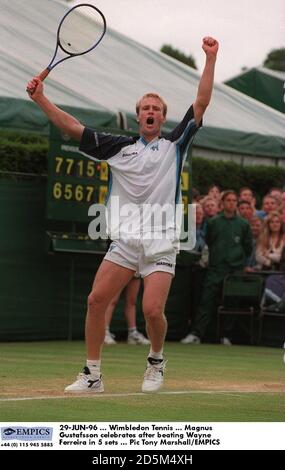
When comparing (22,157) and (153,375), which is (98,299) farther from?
(22,157)

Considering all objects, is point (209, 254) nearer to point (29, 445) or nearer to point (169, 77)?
point (169, 77)

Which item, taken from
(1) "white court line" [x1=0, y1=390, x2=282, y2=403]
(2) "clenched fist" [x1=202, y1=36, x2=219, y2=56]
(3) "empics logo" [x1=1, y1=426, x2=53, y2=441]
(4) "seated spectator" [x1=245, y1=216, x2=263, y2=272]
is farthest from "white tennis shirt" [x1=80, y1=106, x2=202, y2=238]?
(4) "seated spectator" [x1=245, y1=216, x2=263, y2=272]

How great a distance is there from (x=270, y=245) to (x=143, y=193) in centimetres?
835

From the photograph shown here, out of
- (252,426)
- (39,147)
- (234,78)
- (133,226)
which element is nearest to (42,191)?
(39,147)

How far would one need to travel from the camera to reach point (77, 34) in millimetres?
10445

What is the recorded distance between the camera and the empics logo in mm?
6703

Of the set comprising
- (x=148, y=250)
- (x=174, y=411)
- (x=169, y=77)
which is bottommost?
(x=174, y=411)

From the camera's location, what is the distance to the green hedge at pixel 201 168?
16938 millimetres

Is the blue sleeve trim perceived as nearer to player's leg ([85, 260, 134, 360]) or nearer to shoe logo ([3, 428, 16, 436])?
player's leg ([85, 260, 134, 360])

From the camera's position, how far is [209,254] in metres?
17.5

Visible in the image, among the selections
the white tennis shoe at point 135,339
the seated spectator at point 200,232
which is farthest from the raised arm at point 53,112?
the seated spectator at point 200,232

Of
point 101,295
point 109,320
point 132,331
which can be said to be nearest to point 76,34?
point 101,295
